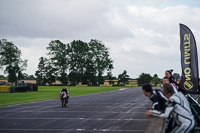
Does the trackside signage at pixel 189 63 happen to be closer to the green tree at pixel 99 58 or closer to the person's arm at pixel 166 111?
the person's arm at pixel 166 111

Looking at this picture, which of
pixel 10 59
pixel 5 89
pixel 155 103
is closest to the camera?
pixel 155 103

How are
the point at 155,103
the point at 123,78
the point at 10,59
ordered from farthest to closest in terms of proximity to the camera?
1. the point at 123,78
2. the point at 10,59
3. the point at 155,103

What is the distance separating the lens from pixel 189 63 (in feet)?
34.3

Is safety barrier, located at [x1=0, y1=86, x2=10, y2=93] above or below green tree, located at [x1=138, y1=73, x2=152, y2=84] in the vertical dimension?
below

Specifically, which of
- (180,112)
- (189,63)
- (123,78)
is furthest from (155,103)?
(123,78)

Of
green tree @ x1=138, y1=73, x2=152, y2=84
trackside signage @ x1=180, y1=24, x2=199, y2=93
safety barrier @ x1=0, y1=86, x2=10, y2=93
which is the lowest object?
safety barrier @ x1=0, y1=86, x2=10, y2=93

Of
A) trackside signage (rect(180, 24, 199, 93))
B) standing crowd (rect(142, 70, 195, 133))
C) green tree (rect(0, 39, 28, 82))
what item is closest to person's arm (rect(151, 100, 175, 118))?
standing crowd (rect(142, 70, 195, 133))

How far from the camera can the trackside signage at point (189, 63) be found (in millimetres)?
10258

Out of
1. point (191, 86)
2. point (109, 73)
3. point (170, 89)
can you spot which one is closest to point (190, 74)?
point (191, 86)

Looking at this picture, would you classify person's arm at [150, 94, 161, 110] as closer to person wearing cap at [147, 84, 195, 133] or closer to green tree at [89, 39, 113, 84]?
person wearing cap at [147, 84, 195, 133]

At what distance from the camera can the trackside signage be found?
10.3 meters

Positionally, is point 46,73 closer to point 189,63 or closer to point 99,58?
point 99,58

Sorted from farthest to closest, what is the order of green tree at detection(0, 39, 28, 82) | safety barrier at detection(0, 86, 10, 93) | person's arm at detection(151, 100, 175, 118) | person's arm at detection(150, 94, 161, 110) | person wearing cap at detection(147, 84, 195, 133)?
green tree at detection(0, 39, 28, 82)
safety barrier at detection(0, 86, 10, 93)
person's arm at detection(150, 94, 161, 110)
person wearing cap at detection(147, 84, 195, 133)
person's arm at detection(151, 100, 175, 118)

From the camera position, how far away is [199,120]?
689 cm
